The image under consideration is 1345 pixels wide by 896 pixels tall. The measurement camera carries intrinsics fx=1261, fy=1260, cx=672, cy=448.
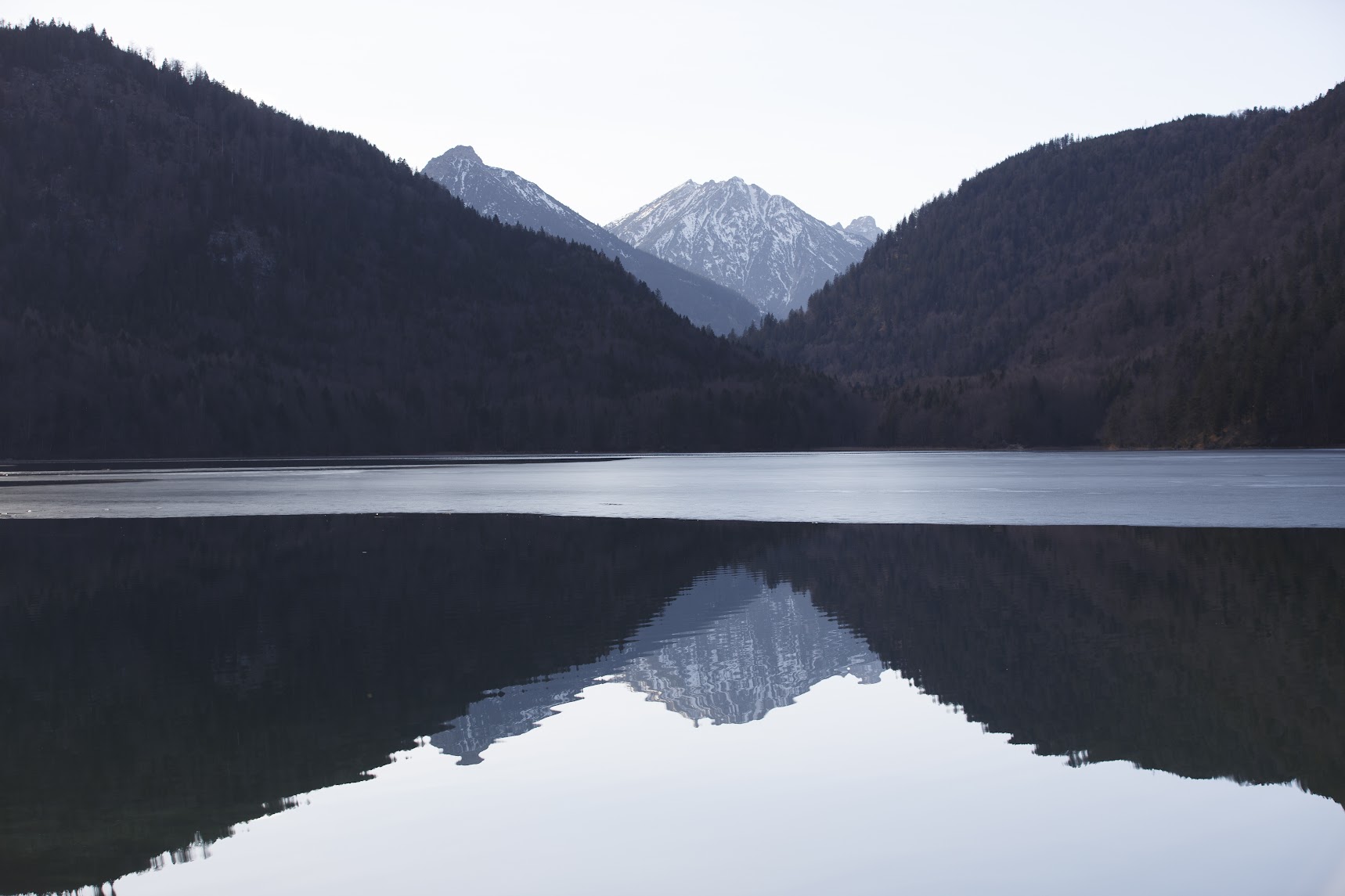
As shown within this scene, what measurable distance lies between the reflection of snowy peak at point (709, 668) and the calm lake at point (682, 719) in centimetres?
14

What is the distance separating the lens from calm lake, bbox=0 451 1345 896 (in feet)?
51.3

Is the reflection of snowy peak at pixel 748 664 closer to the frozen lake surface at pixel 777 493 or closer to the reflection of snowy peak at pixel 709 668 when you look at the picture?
the reflection of snowy peak at pixel 709 668

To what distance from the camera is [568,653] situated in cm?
2920

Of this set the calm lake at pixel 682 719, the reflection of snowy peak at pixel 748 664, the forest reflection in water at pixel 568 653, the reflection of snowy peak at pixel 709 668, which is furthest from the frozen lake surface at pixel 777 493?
the reflection of snowy peak at pixel 748 664

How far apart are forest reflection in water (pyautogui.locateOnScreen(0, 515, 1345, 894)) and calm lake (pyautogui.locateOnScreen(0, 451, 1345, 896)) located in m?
0.12

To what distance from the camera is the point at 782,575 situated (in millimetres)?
42438

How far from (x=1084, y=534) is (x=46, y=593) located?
39873 mm

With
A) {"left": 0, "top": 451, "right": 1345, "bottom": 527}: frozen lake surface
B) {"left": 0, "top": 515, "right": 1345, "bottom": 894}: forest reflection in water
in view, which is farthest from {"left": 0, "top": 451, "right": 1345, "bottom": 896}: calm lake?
{"left": 0, "top": 451, "right": 1345, "bottom": 527}: frozen lake surface

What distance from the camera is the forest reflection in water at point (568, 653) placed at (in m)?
19.3

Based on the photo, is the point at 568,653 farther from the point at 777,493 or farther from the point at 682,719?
the point at 777,493

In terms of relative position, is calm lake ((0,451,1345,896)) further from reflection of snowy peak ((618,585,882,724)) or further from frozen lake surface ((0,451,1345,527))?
frozen lake surface ((0,451,1345,527))

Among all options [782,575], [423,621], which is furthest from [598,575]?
[423,621]

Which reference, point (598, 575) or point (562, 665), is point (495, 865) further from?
point (598, 575)

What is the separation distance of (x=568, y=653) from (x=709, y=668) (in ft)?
14.5
